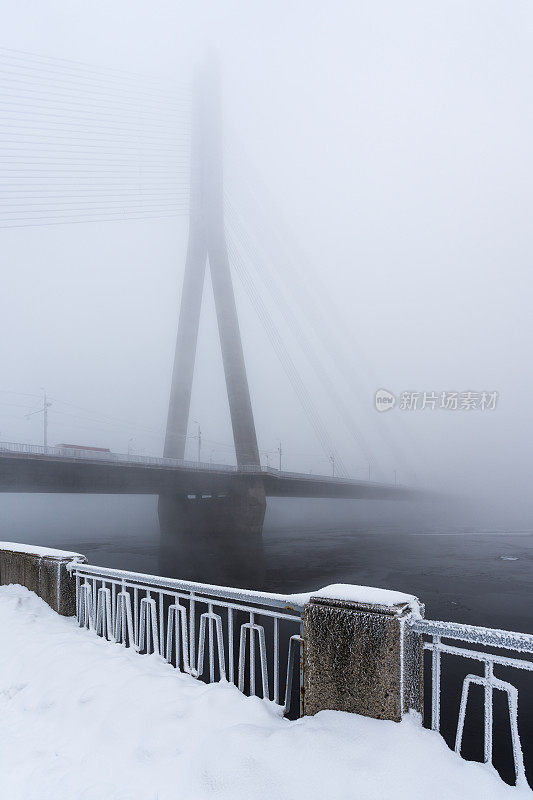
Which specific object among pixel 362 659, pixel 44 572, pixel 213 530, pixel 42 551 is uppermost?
pixel 362 659

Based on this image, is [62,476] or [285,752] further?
[62,476]

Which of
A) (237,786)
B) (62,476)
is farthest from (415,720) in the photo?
(62,476)

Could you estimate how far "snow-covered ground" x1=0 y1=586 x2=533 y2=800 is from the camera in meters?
3.05

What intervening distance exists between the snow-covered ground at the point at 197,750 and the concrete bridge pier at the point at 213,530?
31.1m

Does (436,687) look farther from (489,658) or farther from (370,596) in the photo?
(370,596)

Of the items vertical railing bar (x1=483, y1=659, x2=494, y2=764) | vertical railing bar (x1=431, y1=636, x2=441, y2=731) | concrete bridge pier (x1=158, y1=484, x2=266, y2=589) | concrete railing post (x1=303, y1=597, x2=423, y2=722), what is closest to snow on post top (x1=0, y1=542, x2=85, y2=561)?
concrete railing post (x1=303, y1=597, x2=423, y2=722)

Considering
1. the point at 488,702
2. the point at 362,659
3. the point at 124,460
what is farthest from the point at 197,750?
the point at 124,460

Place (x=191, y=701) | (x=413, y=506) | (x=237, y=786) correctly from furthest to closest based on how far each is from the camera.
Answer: (x=413, y=506), (x=191, y=701), (x=237, y=786)

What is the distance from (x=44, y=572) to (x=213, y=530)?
45.0m

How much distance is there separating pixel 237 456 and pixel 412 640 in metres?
40.7

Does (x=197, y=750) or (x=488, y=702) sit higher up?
(x=488, y=702)

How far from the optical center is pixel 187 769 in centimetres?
333

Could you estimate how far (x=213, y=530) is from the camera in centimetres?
5116

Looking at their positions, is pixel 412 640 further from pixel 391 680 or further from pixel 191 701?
pixel 191 701
